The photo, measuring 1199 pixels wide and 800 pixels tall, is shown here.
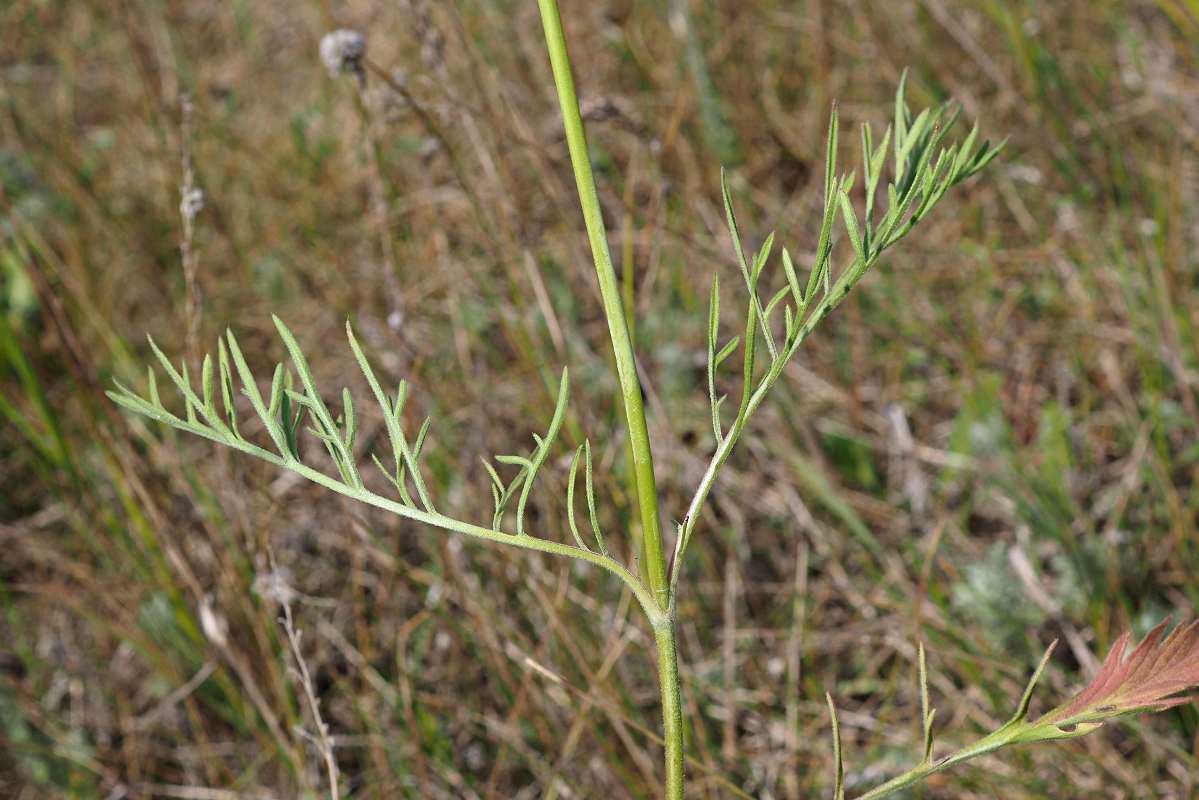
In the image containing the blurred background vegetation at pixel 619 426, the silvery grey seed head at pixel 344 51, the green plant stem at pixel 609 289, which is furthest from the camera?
the blurred background vegetation at pixel 619 426

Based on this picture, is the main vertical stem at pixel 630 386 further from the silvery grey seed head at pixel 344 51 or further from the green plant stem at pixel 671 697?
the silvery grey seed head at pixel 344 51

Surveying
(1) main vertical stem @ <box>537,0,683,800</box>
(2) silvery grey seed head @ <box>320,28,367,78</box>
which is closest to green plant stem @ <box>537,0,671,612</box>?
(1) main vertical stem @ <box>537,0,683,800</box>

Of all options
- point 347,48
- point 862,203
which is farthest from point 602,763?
point 862,203

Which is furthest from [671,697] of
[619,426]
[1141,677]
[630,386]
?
[619,426]

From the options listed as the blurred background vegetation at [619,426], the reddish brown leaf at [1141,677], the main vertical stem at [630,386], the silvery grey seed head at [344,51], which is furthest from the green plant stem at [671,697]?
the silvery grey seed head at [344,51]

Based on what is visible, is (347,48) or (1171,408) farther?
(1171,408)

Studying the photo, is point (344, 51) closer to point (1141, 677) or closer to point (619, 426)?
point (619, 426)

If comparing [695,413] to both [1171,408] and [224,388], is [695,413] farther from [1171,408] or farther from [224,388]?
[224,388]
